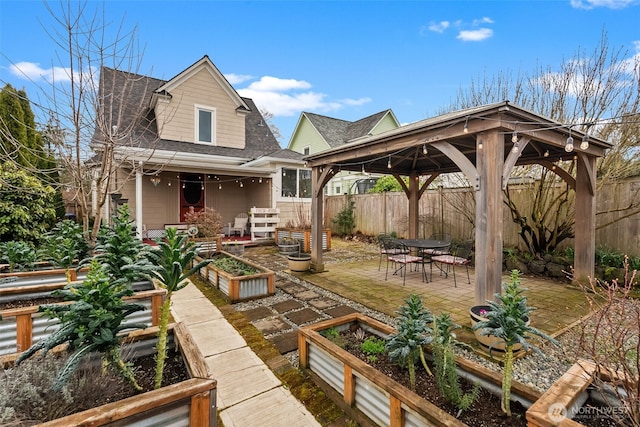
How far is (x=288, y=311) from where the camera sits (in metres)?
4.37

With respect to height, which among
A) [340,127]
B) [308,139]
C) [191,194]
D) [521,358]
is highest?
[340,127]

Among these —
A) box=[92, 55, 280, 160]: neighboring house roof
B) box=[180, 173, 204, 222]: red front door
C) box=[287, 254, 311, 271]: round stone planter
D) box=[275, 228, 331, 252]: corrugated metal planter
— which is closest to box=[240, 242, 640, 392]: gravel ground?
box=[287, 254, 311, 271]: round stone planter

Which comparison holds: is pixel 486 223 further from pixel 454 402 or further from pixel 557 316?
pixel 454 402

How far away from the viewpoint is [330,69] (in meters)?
13.5

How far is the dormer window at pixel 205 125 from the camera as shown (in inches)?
461

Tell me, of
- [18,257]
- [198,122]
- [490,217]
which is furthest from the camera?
[198,122]

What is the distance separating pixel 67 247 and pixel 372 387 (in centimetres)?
447

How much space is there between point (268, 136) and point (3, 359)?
533 inches

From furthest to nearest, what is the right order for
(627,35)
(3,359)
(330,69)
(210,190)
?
(330,69) → (210,190) → (627,35) → (3,359)

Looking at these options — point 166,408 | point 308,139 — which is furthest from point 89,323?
point 308,139

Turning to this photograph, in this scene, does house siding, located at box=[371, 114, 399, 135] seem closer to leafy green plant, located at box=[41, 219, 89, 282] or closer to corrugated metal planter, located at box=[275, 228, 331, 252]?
corrugated metal planter, located at box=[275, 228, 331, 252]

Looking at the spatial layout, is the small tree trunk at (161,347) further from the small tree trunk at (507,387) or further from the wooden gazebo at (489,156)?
the wooden gazebo at (489,156)

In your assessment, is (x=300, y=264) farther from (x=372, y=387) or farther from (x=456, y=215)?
(x=456, y=215)

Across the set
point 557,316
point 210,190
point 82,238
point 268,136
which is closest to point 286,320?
point 82,238
